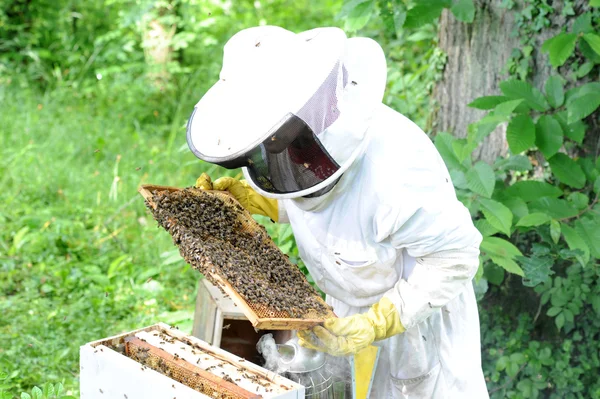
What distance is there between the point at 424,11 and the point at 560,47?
771 millimetres

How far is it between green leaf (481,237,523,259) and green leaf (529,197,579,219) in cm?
36

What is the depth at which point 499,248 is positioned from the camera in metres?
3.44

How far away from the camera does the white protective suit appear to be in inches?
96.1

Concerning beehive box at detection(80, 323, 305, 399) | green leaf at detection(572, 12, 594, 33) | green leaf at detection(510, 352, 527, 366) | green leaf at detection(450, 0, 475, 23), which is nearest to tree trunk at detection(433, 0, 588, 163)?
green leaf at detection(572, 12, 594, 33)

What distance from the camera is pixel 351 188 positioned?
2.53 metres

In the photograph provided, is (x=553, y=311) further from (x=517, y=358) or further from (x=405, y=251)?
(x=405, y=251)

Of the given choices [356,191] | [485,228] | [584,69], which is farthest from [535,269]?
[356,191]

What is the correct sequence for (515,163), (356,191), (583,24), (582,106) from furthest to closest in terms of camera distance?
1. (515,163)
2. (583,24)
3. (582,106)
4. (356,191)

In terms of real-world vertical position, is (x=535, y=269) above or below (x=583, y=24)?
below

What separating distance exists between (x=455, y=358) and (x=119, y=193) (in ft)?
13.0

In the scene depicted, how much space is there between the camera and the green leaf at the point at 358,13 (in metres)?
3.88

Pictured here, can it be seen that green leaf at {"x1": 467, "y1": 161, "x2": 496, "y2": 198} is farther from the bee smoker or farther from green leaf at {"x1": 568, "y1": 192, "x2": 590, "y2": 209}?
the bee smoker

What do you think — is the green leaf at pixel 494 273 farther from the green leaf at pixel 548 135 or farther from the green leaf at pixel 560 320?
the green leaf at pixel 548 135

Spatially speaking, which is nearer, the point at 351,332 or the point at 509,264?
the point at 351,332
